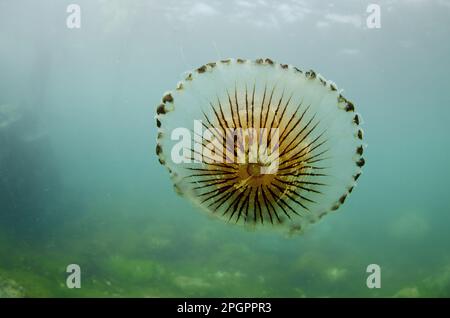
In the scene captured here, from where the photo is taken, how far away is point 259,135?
2395mm

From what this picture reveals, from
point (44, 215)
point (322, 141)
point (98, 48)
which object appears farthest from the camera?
point (98, 48)

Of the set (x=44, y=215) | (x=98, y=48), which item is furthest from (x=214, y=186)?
(x=98, y=48)

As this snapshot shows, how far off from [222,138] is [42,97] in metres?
18.3

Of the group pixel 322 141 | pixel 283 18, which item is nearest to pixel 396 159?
pixel 283 18

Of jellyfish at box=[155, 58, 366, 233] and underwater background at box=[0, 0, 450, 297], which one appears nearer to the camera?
jellyfish at box=[155, 58, 366, 233]

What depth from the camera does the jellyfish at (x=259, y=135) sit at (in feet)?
8.00

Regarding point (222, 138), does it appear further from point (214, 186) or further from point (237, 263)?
point (237, 263)

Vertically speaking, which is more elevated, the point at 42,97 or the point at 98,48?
the point at 98,48

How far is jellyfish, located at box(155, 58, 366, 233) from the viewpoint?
2.44 meters

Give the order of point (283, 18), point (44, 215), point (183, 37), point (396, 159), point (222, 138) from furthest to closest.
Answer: point (396, 159) → point (183, 37) → point (283, 18) → point (44, 215) → point (222, 138)

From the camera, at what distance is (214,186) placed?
2.67 meters

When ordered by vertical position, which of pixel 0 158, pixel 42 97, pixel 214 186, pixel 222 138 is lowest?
pixel 214 186

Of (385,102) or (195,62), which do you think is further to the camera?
(385,102)

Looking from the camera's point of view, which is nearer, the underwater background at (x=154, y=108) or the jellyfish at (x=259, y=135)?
the jellyfish at (x=259, y=135)
